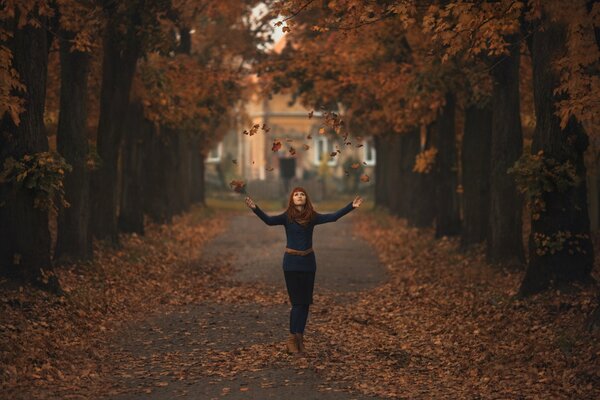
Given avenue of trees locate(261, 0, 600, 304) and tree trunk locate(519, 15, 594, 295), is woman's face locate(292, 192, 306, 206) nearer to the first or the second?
avenue of trees locate(261, 0, 600, 304)

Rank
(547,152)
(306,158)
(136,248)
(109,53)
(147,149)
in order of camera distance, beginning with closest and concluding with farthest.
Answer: (547,152) < (109,53) < (136,248) < (147,149) < (306,158)

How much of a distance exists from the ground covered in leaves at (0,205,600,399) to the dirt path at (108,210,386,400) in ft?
0.11

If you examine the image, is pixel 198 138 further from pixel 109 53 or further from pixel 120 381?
pixel 120 381

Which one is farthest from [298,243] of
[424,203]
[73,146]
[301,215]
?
[424,203]

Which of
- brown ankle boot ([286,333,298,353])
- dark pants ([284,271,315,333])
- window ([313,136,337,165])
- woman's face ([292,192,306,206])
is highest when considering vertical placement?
window ([313,136,337,165])

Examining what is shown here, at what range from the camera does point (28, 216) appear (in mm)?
14461

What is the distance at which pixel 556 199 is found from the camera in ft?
47.6

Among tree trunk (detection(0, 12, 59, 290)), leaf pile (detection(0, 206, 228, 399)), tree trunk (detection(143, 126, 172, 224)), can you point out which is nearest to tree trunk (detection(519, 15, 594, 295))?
leaf pile (detection(0, 206, 228, 399))

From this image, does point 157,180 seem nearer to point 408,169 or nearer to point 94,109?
point 94,109

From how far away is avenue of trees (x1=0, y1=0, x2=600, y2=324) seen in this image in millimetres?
13766

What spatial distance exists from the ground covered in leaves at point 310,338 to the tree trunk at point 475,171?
109 inches

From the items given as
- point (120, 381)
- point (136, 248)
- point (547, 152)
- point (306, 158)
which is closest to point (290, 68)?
point (136, 248)

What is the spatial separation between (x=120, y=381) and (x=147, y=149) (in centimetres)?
1990

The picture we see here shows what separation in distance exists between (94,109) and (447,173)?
9.08m
